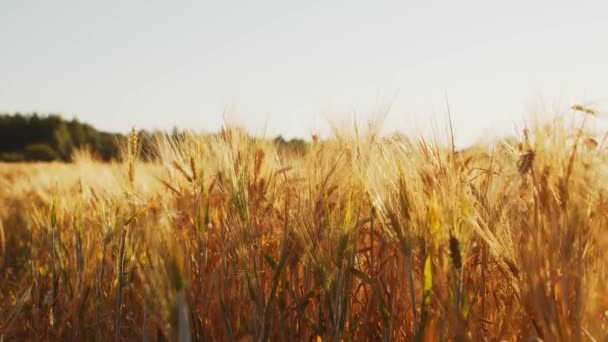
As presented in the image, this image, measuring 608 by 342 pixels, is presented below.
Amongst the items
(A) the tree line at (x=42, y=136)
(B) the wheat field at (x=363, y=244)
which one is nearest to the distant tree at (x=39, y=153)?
(A) the tree line at (x=42, y=136)

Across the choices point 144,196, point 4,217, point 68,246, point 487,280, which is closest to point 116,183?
point 144,196

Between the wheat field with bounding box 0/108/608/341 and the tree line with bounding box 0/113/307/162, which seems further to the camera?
the tree line with bounding box 0/113/307/162

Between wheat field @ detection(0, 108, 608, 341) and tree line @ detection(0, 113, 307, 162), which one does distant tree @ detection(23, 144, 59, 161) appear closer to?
tree line @ detection(0, 113, 307, 162)

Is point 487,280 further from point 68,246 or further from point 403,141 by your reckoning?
point 68,246

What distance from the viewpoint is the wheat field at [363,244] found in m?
1.29

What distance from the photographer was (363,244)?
2.27m

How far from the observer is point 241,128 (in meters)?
1.96

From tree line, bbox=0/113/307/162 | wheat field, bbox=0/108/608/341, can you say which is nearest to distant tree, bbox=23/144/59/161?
tree line, bbox=0/113/307/162

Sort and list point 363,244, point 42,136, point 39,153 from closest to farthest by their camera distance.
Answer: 1. point 363,244
2. point 39,153
3. point 42,136

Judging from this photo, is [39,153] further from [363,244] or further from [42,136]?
[363,244]

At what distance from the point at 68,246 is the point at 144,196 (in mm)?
738

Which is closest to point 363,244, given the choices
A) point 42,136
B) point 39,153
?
point 39,153

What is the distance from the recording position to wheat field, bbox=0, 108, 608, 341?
1.29 meters

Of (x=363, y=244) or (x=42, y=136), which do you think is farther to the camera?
(x=42, y=136)
